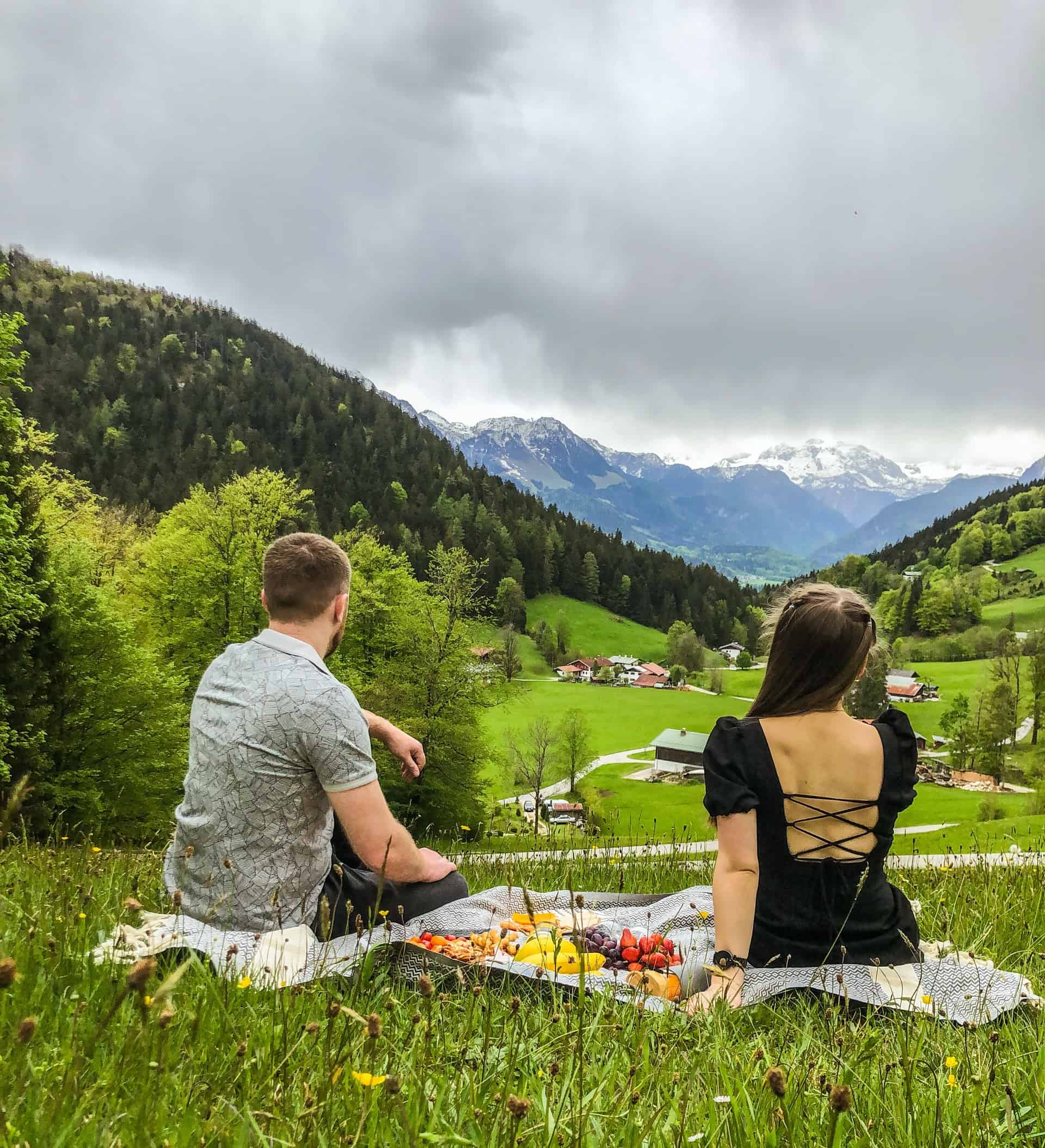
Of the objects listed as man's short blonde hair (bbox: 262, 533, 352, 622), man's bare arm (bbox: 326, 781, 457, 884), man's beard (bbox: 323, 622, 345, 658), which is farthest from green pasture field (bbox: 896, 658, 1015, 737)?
man's short blonde hair (bbox: 262, 533, 352, 622)

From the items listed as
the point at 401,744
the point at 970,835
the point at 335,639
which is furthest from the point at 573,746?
the point at 335,639

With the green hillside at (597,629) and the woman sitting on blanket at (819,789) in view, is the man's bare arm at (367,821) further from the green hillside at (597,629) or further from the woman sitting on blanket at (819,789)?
the green hillside at (597,629)

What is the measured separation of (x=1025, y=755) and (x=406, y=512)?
9063cm

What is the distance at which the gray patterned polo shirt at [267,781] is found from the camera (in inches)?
139

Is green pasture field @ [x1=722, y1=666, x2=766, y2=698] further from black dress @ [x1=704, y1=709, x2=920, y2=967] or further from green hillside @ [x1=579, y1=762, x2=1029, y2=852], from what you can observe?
black dress @ [x1=704, y1=709, x2=920, y2=967]

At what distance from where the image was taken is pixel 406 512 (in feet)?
406

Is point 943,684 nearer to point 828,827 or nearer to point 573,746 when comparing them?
point 573,746

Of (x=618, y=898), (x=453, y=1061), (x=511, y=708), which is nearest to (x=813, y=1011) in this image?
(x=453, y=1061)

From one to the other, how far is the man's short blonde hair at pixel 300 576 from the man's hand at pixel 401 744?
2.73ft

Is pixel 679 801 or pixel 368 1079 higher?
pixel 368 1079

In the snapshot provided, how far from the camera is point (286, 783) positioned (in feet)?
11.8

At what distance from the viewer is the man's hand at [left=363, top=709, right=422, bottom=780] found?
4.54 meters

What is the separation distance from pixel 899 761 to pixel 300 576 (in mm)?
3215

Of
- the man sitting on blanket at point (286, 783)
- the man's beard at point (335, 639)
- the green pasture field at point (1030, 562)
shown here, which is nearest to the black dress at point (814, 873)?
the man sitting on blanket at point (286, 783)
